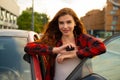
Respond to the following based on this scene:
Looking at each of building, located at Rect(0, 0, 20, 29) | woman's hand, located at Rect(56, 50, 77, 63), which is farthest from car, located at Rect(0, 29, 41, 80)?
building, located at Rect(0, 0, 20, 29)

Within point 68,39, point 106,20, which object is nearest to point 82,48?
point 68,39

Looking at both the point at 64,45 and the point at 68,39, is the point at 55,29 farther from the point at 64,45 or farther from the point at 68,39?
the point at 64,45

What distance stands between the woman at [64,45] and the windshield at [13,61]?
217mm

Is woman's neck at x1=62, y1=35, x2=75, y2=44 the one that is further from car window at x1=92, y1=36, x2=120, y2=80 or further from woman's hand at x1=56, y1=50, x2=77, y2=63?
car window at x1=92, y1=36, x2=120, y2=80

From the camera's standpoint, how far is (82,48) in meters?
2.92

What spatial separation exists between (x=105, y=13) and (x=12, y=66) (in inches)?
4069

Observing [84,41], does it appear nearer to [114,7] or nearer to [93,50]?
[93,50]

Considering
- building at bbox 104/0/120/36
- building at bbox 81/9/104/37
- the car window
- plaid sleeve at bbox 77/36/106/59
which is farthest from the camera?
building at bbox 81/9/104/37

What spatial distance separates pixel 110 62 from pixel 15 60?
117 centimetres

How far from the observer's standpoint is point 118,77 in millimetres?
3494

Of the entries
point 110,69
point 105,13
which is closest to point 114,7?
point 105,13

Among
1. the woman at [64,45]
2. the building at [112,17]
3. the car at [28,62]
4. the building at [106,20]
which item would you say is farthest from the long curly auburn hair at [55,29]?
the building at [112,17]

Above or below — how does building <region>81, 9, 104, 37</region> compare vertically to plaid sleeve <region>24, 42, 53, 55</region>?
below

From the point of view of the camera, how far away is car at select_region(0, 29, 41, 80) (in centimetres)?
303
